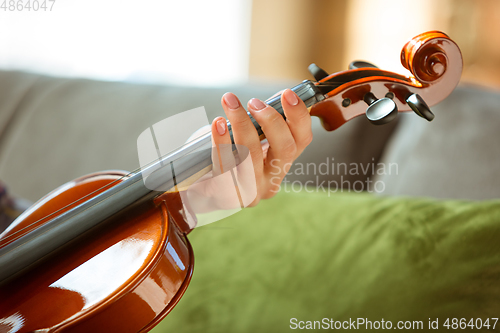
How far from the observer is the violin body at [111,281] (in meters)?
0.40

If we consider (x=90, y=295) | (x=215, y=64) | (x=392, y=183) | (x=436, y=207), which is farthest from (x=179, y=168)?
(x=215, y=64)

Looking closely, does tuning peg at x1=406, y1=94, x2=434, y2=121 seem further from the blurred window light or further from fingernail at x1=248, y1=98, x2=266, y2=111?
the blurred window light

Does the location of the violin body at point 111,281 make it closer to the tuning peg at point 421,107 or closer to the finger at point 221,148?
the finger at point 221,148

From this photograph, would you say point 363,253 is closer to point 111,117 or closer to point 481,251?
point 481,251

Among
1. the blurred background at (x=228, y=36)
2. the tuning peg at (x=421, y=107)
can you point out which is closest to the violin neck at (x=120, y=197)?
the tuning peg at (x=421, y=107)

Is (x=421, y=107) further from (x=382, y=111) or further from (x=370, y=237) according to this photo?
(x=370, y=237)

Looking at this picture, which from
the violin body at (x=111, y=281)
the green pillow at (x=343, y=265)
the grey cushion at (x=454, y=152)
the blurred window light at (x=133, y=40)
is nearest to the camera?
the violin body at (x=111, y=281)

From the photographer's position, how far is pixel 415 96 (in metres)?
0.45

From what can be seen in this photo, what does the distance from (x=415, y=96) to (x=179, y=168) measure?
0.30 m

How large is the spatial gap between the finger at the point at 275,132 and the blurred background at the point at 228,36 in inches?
30.3

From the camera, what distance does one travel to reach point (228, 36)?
2338 mm

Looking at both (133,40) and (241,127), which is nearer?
(241,127)

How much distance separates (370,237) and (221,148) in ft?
0.98

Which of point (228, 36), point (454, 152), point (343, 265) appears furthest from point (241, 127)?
point (228, 36)
